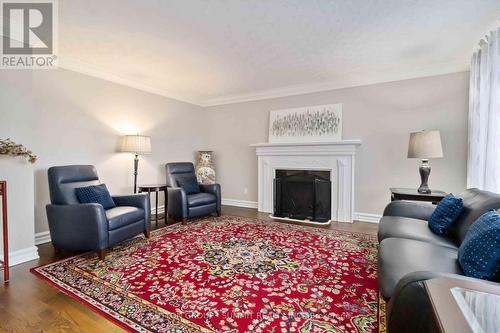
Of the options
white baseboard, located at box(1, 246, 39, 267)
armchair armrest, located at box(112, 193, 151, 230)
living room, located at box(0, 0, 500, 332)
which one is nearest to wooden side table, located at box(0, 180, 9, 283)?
living room, located at box(0, 0, 500, 332)

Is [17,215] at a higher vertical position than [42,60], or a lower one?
lower

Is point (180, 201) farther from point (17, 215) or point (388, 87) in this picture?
point (388, 87)

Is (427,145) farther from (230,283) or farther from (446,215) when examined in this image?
(230,283)

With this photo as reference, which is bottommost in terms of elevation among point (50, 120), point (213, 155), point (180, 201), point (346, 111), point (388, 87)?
point (180, 201)

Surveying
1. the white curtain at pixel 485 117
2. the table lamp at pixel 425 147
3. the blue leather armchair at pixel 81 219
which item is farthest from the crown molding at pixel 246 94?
the blue leather armchair at pixel 81 219

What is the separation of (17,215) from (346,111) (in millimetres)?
4644

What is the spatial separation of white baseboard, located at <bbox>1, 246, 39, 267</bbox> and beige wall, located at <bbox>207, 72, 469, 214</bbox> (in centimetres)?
381

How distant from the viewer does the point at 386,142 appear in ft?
12.9

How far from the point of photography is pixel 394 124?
3883 millimetres

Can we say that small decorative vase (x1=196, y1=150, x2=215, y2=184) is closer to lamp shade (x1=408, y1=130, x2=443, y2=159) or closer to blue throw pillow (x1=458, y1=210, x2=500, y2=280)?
lamp shade (x1=408, y1=130, x2=443, y2=159)

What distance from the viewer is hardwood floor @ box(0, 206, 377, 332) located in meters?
1.54

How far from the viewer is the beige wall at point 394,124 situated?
3.51 metres

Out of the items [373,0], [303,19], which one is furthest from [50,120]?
[373,0]

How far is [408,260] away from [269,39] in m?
2.48
